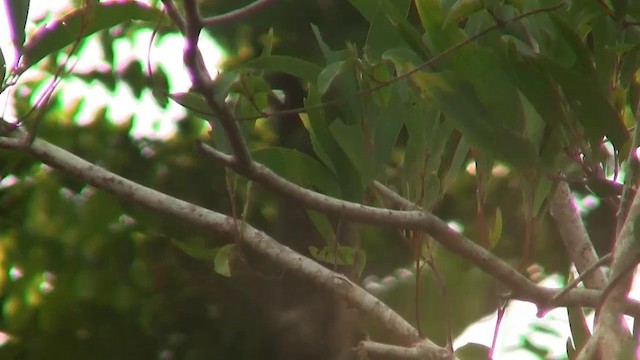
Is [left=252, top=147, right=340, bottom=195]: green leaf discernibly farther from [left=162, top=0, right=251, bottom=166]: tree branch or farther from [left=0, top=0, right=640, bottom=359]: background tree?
[left=162, top=0, right=251, bottom=166]: tree branch

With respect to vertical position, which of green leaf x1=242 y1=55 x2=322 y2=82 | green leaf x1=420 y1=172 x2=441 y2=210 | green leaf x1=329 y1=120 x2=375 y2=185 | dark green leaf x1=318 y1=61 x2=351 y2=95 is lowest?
green leaf x1=420 y1=172 x2=441 y2=210

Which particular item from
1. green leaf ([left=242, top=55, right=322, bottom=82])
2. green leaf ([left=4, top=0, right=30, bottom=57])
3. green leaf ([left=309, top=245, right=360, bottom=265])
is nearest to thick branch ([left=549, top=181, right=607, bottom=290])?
green leaf ([left=309, top=245, right=360, bottom=265])

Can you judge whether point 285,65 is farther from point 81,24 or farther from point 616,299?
point 616,299

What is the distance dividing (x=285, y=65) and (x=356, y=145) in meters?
0.10

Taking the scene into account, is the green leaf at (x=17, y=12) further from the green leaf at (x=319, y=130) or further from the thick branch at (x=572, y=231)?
the thick branch at (x=572, y=231)

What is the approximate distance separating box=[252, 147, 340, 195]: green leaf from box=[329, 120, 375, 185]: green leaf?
77 millimetres

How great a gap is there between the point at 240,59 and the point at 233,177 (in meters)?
0.97

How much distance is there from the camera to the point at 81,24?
33.4 inches

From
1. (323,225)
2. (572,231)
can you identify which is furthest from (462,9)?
(572,231)

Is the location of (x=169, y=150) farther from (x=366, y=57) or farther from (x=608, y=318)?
(x=608, y=318)

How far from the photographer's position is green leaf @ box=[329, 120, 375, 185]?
90cm

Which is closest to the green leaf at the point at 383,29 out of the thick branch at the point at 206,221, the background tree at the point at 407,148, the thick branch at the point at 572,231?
the background tree at the point at 407,148

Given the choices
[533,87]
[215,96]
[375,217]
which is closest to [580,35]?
[533,87]

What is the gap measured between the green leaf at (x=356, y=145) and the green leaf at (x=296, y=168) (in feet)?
0.25
